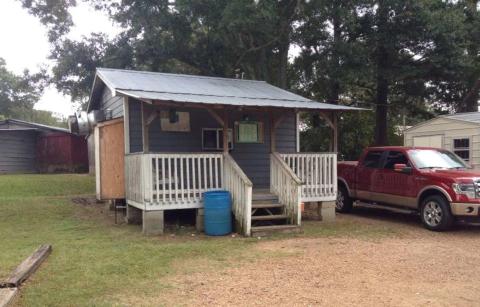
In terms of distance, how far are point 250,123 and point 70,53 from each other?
1039 centimetres

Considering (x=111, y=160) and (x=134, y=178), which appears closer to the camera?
(x=134, y=178)

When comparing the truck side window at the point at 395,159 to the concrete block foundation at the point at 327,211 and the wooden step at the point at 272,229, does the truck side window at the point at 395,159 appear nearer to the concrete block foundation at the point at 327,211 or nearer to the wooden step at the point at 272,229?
the concrete block foundation at the point at 327,211

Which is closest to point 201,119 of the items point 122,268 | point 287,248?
point 287,248

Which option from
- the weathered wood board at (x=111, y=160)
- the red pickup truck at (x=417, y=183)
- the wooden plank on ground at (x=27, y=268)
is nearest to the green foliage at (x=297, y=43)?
the red pickup truck at (x=417, y=183)

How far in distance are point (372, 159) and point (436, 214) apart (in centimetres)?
241

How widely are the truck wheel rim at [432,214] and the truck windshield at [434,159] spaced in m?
0.92

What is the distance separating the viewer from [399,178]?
1008 centimetres

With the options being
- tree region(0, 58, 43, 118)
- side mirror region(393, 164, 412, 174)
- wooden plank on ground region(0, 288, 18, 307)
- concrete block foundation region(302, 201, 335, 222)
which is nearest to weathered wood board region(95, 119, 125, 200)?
concrete block foundation region(302, 201, 335, 222)

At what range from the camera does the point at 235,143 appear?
37.4ft

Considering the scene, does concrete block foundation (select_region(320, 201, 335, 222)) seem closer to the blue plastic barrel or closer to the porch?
the porch

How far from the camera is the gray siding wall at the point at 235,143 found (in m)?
→ 10.2

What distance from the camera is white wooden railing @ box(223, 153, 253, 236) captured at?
8.43 m

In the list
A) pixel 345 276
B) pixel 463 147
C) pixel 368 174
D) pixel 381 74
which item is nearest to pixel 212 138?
pixel 368 174

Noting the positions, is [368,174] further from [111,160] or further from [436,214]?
[111,160]
